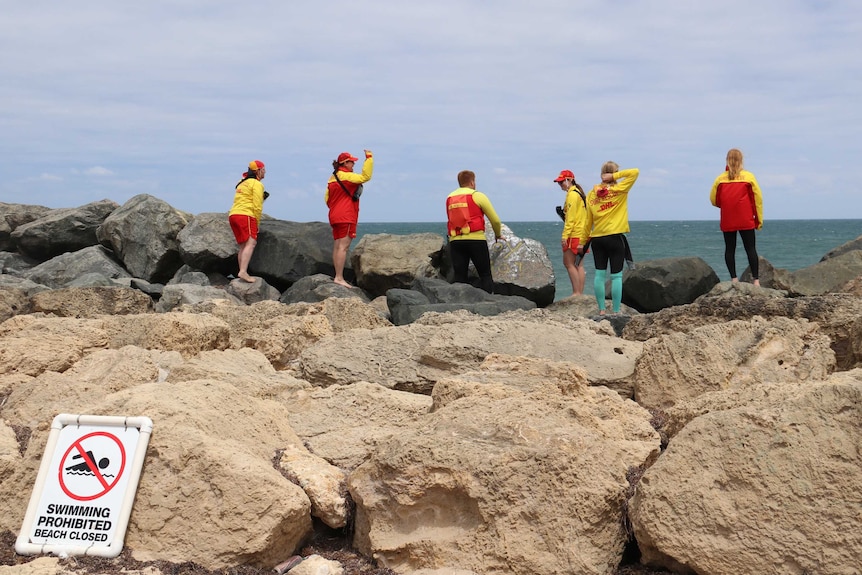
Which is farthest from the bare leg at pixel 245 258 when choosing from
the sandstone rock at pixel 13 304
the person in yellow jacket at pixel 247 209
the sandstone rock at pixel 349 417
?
the sandstone rock at pixel 349 417

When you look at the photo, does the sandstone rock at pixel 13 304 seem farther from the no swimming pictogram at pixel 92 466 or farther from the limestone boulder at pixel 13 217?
the limestone boulder at pixel 13 217

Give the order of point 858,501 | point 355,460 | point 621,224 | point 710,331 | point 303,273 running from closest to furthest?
point 858,501 → point 355,460 → point 710,331 → point 621,224 → point 303,273

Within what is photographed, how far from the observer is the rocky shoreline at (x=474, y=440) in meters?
3.00

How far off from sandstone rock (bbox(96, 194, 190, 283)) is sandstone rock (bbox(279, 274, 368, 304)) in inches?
122

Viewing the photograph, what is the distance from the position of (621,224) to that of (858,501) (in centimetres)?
599

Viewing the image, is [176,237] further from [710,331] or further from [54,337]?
[710,331]

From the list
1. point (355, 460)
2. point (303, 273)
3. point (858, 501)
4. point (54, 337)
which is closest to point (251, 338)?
point (54, 337)

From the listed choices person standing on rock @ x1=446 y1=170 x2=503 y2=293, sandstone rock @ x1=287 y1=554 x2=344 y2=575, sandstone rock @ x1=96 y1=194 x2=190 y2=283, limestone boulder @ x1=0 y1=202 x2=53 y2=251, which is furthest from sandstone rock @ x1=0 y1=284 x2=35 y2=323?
limestone boulder @ x1=0 y1=202 x2=53 y2=251

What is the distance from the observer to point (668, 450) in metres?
3.19

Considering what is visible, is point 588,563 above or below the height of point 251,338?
below

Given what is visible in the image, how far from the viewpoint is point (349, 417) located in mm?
4117

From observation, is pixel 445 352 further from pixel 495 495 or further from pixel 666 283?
pixel 666 283

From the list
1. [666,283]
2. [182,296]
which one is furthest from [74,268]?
[666,283]

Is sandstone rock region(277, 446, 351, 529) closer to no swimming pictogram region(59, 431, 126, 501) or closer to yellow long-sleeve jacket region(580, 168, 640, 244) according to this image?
no swimming pictogram region(59, 431, 126, 501)
